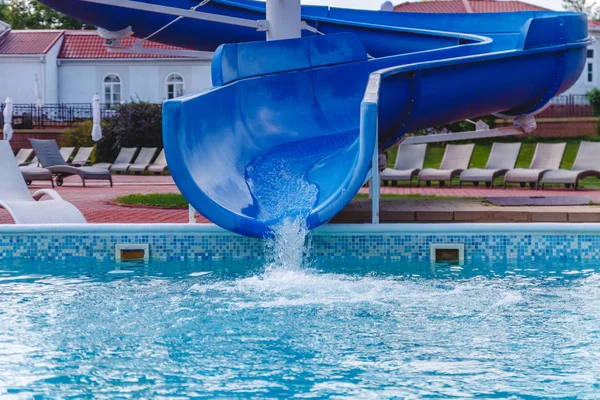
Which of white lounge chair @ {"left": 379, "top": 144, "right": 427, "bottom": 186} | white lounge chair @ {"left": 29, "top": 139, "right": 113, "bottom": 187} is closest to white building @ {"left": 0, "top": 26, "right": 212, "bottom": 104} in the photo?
white lounge chair @ {"left": 29, "top": 139, "right": 113, "bottom": 187}

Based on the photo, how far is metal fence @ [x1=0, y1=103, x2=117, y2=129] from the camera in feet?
102

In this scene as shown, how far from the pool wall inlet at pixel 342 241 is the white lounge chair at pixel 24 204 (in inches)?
17.5

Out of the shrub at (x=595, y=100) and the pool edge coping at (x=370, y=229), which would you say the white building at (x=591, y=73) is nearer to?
the shrub at (x=595, y=100)

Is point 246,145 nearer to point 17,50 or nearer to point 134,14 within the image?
point 134,14

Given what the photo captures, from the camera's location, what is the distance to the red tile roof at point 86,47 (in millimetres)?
36375

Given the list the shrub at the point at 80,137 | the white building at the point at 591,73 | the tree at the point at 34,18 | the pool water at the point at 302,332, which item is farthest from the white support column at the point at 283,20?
the tree at the point at 34,18

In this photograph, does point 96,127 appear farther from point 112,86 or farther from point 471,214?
point 112,86

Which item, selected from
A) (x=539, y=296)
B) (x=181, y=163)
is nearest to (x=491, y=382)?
(x=539, y=296)

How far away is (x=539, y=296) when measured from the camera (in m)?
6.33

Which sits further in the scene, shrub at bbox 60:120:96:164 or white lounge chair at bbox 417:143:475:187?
shrub at bbox 60:120:96:164

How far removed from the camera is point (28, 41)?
122 ft

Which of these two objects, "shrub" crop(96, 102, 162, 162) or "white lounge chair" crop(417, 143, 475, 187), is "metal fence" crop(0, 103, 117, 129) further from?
"white lounge chair" crop(417, 143, 475, 187)

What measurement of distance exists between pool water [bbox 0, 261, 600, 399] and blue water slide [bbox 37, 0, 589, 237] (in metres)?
0.77

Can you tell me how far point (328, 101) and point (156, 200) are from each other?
394 cm
